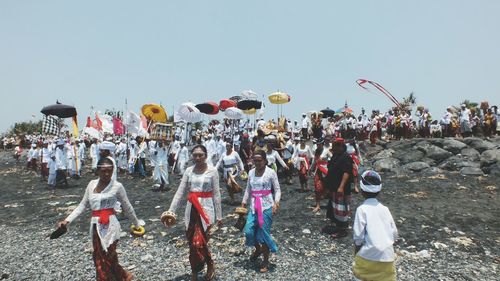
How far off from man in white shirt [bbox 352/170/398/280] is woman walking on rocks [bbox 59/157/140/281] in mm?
2772

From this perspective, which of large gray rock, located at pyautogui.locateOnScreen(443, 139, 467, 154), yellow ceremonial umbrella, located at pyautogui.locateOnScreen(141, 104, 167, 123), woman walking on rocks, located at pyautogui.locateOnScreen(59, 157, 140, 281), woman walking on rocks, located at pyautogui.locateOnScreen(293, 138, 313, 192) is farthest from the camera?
large gray rock, located at pyautogui.locateOnScreen(443, 139, 467, 154)

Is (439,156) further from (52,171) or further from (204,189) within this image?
(52,171)

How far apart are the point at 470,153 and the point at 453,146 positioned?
0.95m

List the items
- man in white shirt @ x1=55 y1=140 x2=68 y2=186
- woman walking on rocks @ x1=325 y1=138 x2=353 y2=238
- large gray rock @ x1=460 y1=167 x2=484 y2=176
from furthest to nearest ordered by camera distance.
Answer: man in white shirt @ x1=55 y1=140 x2=68 y2=186, large gray rock @ x1=460 y1=167 x2=484 y2=176, woman walking on rocks @ x1=325 y1=138 x2=353 y2=238

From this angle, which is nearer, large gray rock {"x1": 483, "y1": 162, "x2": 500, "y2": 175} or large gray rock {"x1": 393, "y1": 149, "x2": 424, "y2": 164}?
large gray rock {"x1": 483, "y1": 162, "x2": 500, "y2": 175}

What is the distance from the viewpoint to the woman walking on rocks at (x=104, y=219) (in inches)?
165

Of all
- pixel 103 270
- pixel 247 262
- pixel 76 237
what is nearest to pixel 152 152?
pixel 76 237

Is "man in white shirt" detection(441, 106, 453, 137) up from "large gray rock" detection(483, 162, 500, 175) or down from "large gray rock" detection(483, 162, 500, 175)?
up

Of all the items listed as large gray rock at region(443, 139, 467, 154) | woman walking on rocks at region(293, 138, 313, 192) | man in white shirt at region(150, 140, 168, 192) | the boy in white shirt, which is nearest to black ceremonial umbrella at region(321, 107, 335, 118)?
large gray rock at region(443, 139, 467, 154)

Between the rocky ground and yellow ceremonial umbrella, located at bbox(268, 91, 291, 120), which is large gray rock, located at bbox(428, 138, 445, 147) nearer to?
the rocky ground

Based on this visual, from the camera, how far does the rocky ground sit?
222 inches

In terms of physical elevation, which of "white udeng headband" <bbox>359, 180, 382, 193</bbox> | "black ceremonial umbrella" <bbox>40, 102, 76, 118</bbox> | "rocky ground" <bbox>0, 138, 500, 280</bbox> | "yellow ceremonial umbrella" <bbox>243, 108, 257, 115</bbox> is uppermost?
"yellow ceremonial umbrella" <bbox>243, 108, 257, 115</bbox>

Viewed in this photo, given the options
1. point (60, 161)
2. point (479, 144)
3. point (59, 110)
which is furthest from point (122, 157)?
point (479, 144)

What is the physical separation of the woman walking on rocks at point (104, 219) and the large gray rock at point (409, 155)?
51.2 feet
